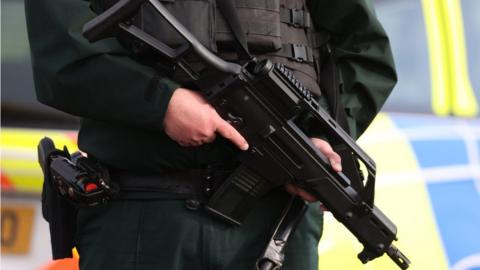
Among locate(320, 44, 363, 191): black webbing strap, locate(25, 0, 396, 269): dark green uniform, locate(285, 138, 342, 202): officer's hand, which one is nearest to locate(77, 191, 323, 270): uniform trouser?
locate(25, 0, 396, 269): dark green uniform

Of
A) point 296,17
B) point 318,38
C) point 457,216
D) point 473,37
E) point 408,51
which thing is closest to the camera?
point 296,17

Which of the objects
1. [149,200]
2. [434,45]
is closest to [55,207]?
[149,200]

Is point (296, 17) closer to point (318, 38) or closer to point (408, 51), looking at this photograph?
point (318, 38)

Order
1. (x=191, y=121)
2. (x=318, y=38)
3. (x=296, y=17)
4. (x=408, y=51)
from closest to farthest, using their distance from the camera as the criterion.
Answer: (x=191, y=121), (x=296, y=17), (x=318, y=38), (x=408, y=51)

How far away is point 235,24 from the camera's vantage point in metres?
1.74

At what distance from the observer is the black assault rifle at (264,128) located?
5.49ft

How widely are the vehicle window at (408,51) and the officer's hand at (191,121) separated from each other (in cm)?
130

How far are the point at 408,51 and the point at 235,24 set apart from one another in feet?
4.33

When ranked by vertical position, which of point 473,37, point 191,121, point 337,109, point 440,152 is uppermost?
point 191,121

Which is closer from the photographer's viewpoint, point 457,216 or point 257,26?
point 257,26

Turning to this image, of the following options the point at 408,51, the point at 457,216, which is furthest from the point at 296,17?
the point at 408,51

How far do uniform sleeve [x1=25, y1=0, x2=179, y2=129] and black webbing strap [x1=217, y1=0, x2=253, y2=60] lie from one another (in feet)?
0.46

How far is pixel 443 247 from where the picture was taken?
8.49ft

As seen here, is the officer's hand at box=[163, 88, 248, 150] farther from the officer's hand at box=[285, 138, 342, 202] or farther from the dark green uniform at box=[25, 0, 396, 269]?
the officer's hand at box=[285, 138, 342, 202]
